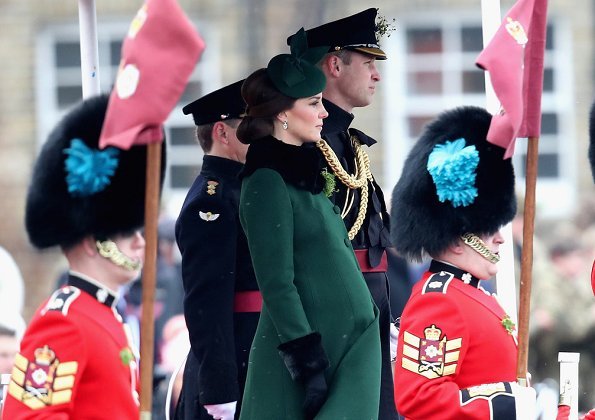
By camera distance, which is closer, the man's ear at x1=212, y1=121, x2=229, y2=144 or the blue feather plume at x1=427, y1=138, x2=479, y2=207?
the blue feather plume at x1=427, y1=138, x2=479, y2=207

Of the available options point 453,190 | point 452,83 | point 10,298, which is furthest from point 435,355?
point 452,83

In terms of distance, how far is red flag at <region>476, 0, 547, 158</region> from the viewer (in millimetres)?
4824

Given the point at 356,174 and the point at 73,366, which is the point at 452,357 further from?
the point at 73,366

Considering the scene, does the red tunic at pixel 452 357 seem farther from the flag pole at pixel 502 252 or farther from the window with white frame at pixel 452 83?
the window with white frame at pixel 452 83

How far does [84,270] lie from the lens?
4.57 m

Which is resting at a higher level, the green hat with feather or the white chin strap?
the green hat with feather

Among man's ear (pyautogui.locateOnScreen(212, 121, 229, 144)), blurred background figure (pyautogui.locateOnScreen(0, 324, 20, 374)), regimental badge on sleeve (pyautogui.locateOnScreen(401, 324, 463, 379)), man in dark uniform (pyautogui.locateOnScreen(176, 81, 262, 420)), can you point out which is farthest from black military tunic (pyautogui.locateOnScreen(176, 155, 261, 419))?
blurred background figure (pyautogui.locateOnScreen(0, 324, 20, 374))

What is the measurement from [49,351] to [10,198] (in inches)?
337

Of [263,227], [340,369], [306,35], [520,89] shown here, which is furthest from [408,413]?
[306,35]

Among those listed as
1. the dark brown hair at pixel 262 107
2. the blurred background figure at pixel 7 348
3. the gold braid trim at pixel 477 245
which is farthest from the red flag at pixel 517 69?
the blurred background figure at pixel 7 348

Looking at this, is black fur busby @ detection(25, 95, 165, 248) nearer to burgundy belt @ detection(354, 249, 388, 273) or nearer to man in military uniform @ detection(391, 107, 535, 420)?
man in military uniform @ detection(391, 107, 535, 420)

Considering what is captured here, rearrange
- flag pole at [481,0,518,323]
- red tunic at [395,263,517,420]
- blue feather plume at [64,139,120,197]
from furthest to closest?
1. flag pole at [481,0,518,323]
2. red tunic at [395,263,517,420]
3. blue feather plume at [64,139,120,197]

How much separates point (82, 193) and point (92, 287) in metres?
0.27

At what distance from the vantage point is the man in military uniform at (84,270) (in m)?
4.38
